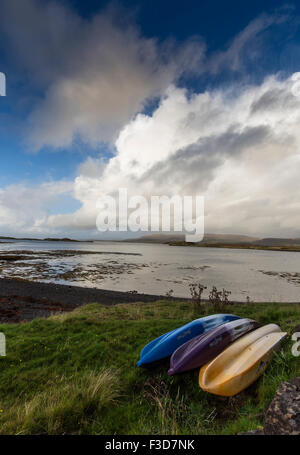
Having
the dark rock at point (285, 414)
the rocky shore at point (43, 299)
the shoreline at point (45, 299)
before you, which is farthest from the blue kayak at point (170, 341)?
the rocky shore at point (43, 299)

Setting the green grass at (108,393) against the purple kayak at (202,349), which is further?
the purple kayak at (202,349)

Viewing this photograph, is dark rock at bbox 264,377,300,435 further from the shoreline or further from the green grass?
the shoreline

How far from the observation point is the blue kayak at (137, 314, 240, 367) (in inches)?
190

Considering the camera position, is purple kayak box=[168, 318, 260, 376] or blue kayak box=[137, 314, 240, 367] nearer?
purple kayak box=[168, 318, 260, 376]

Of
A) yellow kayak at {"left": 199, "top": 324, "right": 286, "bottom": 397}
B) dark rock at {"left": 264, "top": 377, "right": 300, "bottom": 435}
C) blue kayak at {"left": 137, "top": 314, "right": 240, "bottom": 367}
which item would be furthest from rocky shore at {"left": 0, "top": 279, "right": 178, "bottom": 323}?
dark rock at {"left": 264, "top": 377, "right": 300, "bottom": 435}

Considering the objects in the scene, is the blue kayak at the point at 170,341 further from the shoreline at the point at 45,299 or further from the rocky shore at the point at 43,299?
the rocky shore at the point at 43,299

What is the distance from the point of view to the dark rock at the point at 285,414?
2.28 metres

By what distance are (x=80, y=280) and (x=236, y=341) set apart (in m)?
25.6

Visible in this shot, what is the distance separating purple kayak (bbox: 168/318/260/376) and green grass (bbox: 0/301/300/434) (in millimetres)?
266

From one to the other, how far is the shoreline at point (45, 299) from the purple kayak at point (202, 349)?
9620mm

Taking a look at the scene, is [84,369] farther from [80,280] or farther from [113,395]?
[80,280]
